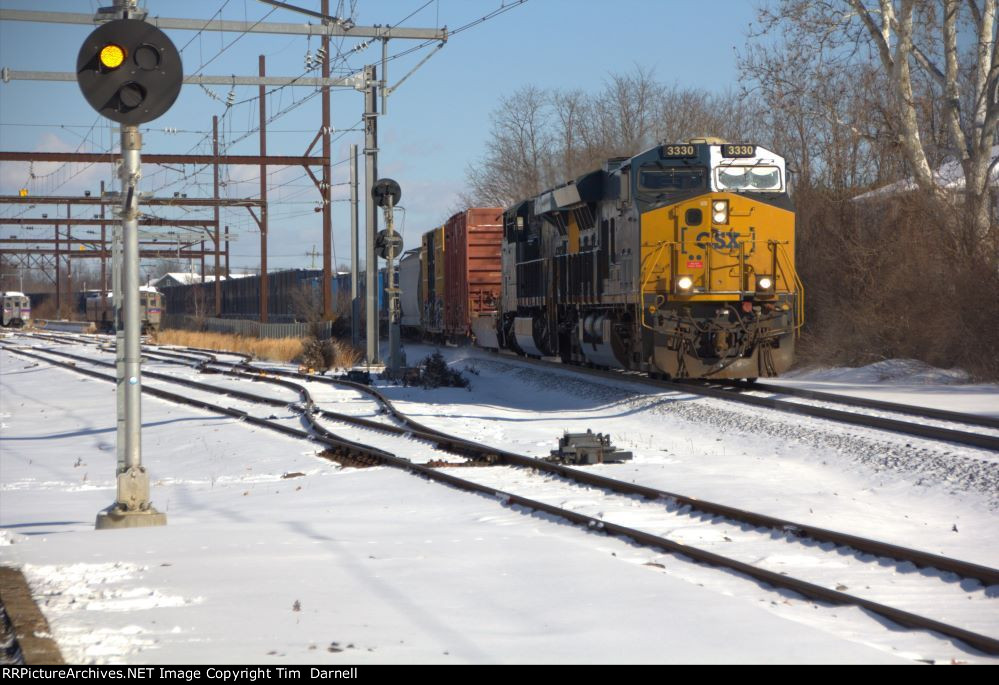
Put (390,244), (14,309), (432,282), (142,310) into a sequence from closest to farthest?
(390,244)
(432,282)
(142,310)
(14,309)

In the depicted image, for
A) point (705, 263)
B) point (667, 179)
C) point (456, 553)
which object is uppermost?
point (667, 179)

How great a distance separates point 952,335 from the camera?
21.0 m

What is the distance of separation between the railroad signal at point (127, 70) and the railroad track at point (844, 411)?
28.1ft

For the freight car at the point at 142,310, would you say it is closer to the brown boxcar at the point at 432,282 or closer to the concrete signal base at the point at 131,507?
the brown boxcar at the point at 432,282

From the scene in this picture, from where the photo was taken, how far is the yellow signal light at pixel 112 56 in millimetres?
7945

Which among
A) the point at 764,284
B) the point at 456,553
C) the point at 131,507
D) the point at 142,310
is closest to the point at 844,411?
the point at 764,284

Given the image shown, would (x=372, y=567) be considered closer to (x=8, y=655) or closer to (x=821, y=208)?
(x=8, y=655)

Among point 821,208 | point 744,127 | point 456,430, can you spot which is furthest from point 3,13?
point 744,127

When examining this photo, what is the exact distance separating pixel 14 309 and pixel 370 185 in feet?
188

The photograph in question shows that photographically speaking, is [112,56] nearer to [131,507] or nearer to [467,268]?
[131,507]

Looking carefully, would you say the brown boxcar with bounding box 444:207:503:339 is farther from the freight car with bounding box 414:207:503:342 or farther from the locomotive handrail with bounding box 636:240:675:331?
the locomotive handrail with bounding box 636:240:675:331

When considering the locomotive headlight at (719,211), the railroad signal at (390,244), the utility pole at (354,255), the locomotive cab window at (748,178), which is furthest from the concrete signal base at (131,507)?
the utility pole at (354,255)

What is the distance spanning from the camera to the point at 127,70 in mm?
7992

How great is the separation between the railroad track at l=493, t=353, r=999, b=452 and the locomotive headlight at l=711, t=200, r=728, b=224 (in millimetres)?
2633
